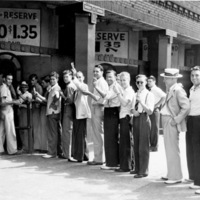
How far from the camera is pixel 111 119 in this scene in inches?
306

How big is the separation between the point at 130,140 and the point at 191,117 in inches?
60.4

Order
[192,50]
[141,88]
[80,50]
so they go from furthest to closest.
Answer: [192,50]
[80,50]
[141,88]

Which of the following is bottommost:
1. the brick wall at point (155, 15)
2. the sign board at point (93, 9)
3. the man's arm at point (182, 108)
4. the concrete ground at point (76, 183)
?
the concrete ground at point (76, 183)

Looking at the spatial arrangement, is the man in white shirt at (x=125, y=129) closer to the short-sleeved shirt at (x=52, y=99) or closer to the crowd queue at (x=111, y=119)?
the crowd queue at (x=111, y=119)

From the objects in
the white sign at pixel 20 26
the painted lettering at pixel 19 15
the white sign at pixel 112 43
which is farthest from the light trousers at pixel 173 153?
the white sign at pixel 112 43

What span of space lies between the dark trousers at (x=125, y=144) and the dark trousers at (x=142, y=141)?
0.37 m

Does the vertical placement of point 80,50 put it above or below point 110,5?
below

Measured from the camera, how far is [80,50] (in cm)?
1041

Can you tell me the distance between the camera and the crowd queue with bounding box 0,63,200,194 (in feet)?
21.6

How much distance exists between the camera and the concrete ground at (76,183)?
5.83 meters

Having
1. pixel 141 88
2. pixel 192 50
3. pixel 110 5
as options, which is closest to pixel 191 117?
pixel 141 88

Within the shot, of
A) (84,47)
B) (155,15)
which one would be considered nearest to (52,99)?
(84,47)

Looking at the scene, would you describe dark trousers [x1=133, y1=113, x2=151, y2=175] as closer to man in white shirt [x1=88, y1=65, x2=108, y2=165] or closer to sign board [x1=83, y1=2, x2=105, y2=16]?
man in white shirt [x1=88, y1=65, x2=108, y2=165]

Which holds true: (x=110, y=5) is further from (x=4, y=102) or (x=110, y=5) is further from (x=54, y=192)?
(x=54, y=192)
